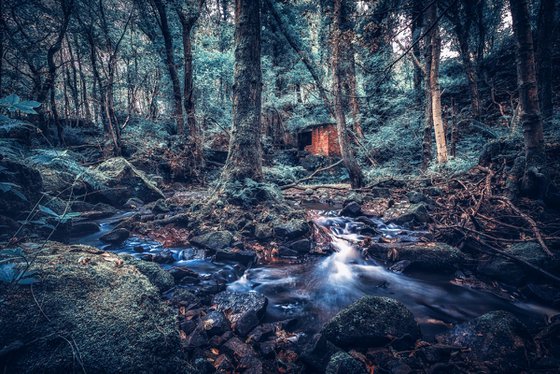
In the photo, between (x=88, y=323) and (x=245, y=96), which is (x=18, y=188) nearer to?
(x=88, y=323)

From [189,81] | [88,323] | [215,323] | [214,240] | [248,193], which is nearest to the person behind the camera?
[88,323]

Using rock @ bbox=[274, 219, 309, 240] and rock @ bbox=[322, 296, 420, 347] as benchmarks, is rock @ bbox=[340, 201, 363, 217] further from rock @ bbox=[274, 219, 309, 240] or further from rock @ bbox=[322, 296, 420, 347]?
rock @ bbox=[322, 296, 420, 347]

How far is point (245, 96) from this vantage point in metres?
6.12

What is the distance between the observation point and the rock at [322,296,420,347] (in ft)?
7.72

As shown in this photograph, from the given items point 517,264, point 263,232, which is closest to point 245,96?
point 263,232

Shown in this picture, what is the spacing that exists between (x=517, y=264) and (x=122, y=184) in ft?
30.6

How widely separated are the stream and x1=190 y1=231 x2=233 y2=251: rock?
0.17m

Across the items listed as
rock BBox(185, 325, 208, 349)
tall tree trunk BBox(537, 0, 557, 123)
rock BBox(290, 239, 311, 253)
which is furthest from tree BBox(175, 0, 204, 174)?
tall tree trunk BBox(537, 0, 557, 123)

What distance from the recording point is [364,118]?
44.9 ft

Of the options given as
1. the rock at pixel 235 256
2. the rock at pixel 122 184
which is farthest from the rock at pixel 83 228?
the rock at pixel 235 256

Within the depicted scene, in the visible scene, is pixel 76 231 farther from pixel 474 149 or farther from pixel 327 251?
pixel 474 149

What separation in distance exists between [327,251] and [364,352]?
264 cm

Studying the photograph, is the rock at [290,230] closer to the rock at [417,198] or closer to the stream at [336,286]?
the stream at [336,286]

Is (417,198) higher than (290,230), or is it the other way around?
(417,198)
